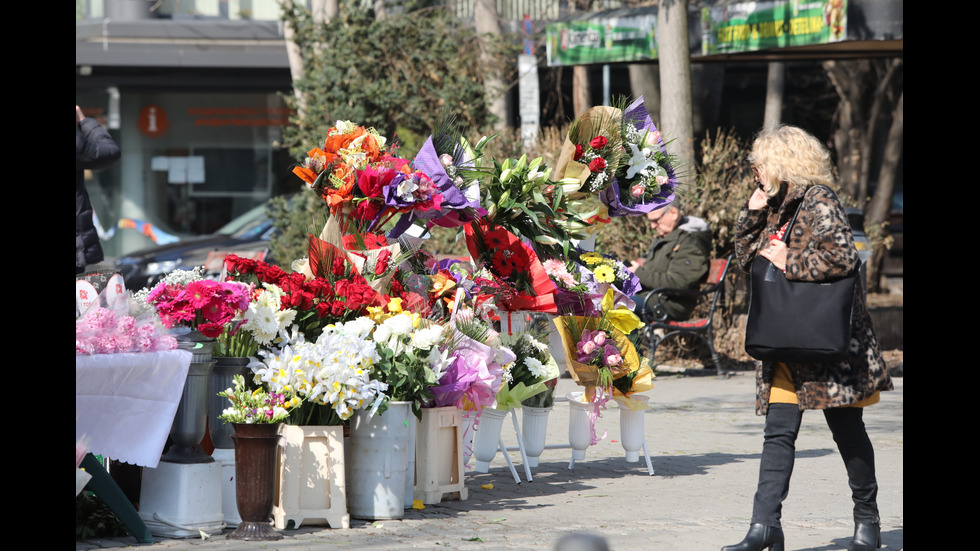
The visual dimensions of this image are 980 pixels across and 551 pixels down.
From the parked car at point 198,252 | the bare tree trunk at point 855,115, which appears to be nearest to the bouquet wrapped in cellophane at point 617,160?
the parked car at point 198,252

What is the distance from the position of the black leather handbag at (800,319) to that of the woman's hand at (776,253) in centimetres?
2

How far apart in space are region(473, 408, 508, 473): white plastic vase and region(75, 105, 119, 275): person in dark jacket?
304 cm

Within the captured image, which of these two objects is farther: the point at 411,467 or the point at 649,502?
the point at 649,502

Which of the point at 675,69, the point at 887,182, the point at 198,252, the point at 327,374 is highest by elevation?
the point at 675,69

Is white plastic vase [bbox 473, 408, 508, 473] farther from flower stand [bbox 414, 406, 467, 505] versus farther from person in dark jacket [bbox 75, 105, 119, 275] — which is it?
person in dark jacket [bbox 75, 105, 119, 275]

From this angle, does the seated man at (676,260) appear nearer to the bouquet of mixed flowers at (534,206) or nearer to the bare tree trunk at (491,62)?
the bouquet of mixed flowers at (534,206)

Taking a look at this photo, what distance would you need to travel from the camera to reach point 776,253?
473cm

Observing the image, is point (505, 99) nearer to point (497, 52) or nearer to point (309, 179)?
point (497, 52)

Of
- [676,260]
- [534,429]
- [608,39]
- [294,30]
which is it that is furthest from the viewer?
[294,30]

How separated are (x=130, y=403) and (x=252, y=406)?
1.57 feet

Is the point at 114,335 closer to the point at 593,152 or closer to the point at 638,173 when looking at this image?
the point at 593,152

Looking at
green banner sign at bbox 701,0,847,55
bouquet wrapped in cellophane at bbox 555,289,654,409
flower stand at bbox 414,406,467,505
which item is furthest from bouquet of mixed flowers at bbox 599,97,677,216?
green banner sign at bbox 701,0,847,55

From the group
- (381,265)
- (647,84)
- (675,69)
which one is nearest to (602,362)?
(381,265)
